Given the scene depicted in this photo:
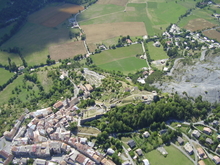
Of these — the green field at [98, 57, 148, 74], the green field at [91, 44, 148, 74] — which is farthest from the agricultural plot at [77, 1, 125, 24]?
the green field at [98, 57, 148, 74]

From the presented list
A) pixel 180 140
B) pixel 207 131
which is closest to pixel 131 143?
pixel 180 140

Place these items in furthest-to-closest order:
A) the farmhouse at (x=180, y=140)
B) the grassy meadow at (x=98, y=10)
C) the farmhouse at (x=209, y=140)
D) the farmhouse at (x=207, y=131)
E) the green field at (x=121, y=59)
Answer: the grassy meadow at (x=98, y=10), the green field at (x=121, y=59), the farmhouse at (x=207, y=131), the farmhouse at (x=180, y=140), the farmhouse at (x=209, y=140)

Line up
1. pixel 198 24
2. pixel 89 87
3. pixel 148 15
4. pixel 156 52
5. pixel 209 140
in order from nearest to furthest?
1. pixel 209 140
2. pixel 89 87
3. pixel 156 52
4. pixel 198 24
5. pixel 148 15

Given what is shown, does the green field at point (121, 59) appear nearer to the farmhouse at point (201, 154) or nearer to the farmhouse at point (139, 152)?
the farmhouse at point (139, 152)

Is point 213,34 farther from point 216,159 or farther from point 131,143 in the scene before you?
point 131,143

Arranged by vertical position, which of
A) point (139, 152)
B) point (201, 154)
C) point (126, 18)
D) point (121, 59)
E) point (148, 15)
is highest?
point (126, 18)

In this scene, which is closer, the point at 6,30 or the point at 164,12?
the point at 6,30

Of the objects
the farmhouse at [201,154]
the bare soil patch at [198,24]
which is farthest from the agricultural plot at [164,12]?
the farmhouse at [201,154]
